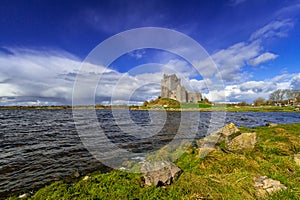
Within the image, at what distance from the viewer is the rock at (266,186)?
209 inches

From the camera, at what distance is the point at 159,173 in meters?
6.30

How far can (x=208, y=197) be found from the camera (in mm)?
5223

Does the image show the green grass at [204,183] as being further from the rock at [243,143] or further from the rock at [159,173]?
the rock at [243,143]

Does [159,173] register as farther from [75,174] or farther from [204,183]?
[75,174]

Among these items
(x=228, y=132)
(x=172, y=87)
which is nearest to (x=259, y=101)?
(x=172, y=87)

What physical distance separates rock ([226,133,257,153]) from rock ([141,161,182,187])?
5613mm

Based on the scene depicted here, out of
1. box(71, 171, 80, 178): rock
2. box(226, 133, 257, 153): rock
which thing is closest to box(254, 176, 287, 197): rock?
box(226, 133, 257, 153): rock

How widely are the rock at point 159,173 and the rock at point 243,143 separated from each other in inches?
221

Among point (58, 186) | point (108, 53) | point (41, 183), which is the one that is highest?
point (108, 53)

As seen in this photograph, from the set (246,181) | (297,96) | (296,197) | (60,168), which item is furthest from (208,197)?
(297,96)

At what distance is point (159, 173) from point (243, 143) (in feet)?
23.3

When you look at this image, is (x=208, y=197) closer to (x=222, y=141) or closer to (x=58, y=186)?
(x=58, y=186)

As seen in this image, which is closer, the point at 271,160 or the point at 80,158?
the point at 271,160

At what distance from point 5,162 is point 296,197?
1439 cm
